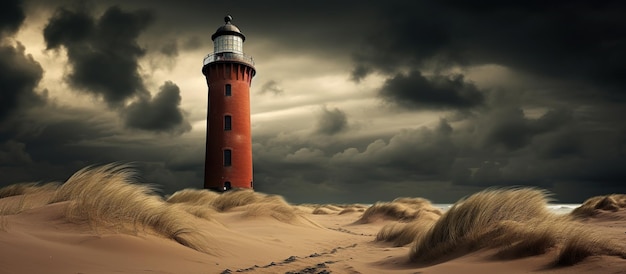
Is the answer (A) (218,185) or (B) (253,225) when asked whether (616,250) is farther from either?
(A) (218,185)

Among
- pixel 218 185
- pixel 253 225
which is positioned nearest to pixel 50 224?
pixel 253 225

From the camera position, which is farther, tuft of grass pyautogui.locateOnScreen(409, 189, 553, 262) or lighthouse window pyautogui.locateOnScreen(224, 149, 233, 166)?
lighthouse window pyautogui.locateOnScreen(224, 149, 233, 166)

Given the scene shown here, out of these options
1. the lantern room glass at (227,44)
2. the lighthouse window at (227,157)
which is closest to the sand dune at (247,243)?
the lighthouse window at (227,157)

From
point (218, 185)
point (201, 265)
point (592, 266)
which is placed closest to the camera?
point (592, 266)

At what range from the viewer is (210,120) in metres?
30.0

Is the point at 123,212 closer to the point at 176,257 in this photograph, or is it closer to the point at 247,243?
the point at 176,257

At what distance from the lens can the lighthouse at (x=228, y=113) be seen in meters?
28.7

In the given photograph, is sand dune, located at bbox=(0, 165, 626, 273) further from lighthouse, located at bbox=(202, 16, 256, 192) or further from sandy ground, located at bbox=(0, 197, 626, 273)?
lighthouse, located at bbox=(202, 16, 256, 192)

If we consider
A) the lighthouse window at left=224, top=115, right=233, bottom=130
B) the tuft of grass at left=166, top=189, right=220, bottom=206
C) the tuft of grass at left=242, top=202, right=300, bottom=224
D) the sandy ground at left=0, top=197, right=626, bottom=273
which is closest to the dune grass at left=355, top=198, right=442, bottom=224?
the tuft of grass at left=242, top=202, right=300, bottom=224

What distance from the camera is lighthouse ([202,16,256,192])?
2867cm

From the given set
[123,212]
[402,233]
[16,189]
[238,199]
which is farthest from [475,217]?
[16,189]

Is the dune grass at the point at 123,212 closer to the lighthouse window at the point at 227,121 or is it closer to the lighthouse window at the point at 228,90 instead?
the lighthouse window at the point at 227,121

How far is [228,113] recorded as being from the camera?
29344mm

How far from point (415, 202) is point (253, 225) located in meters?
13.0
